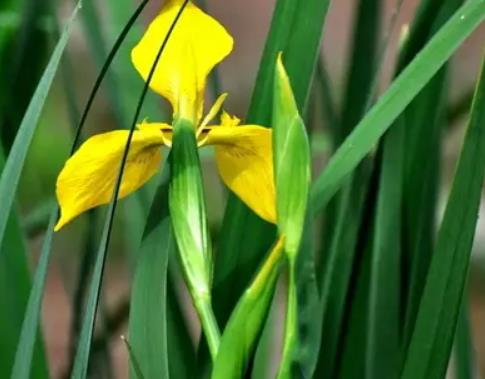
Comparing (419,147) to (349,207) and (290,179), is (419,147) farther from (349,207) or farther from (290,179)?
(290,179)

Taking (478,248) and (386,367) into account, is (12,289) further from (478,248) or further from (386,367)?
(478,248)

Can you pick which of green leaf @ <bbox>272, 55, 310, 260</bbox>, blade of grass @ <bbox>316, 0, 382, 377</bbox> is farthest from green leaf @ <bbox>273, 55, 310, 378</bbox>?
blade of grass @ <bbox>316, 0, 382, 377</bbox>

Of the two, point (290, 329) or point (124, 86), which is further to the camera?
point (124, 86)

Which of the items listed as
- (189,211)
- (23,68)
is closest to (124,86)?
(23,68)

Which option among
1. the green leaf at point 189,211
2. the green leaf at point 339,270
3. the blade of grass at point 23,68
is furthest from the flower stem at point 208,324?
the blade of grass at point 23,68

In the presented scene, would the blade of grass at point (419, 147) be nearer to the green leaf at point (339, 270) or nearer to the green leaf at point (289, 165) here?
the green leaf at point (339, 270)

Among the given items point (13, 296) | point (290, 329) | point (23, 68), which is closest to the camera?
point (290, 329)
